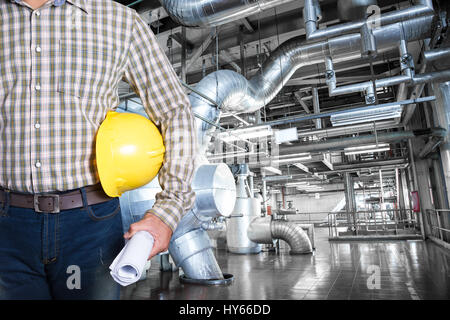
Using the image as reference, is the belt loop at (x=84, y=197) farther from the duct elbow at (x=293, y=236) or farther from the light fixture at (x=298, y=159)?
the light fixture at (x=298, y=159)

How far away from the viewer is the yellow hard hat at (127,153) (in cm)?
71

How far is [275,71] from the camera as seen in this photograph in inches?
228

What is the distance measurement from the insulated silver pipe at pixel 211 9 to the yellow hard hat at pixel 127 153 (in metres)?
3.30

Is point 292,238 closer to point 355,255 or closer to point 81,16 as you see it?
point 355,255

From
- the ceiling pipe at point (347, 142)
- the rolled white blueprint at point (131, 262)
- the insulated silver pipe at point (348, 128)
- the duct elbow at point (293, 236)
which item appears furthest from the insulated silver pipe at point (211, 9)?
the ceiling pipe at point (347, 142)

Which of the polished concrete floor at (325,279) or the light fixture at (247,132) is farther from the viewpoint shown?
the light fixture at (247,132)

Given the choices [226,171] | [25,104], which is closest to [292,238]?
[226,171]

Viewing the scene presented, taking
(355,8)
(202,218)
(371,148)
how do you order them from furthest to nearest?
(371,148)
(202,218)
(355,8)

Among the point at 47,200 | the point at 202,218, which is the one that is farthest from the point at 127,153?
the point at 202,218

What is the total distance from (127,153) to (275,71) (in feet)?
17.9

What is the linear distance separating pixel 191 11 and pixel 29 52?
3.30 m

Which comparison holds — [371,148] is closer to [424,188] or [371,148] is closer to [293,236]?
[424,188]

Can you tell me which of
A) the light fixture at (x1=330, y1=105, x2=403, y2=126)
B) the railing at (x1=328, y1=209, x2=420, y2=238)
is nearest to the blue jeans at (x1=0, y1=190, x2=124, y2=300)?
the light fixture at (x1=330, y1=105, x2=403, y2=126)

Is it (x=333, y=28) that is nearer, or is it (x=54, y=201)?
(x=54, y=201)
